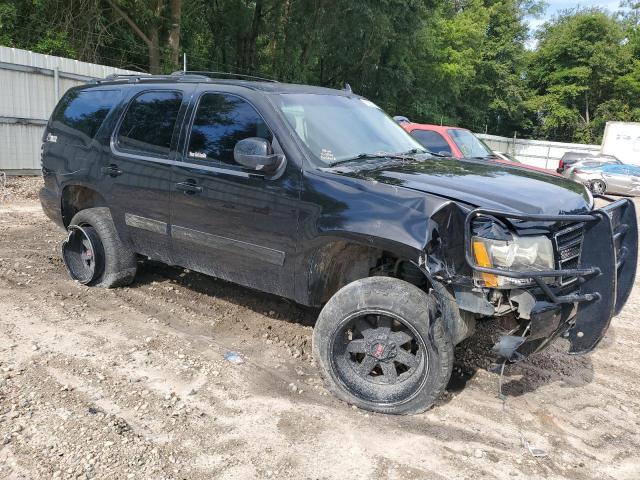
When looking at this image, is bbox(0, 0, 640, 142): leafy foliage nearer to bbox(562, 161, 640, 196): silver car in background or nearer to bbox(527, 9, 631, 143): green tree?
bbox(527, 9, 631, 143): green tree

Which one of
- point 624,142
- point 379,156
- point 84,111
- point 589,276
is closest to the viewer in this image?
point 589,276

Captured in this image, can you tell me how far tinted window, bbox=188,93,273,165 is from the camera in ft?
13.3

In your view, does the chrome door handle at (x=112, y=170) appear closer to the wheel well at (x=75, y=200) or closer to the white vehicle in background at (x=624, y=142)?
the wheel well at (x=75, y=200)

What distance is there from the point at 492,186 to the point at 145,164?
284 cm

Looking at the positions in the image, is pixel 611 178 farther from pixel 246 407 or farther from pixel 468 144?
pixel 246 407

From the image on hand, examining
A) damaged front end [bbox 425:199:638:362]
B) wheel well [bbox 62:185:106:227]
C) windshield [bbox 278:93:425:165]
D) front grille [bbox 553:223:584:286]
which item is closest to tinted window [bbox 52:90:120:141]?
wheel well [bbox 62:185:106:227]

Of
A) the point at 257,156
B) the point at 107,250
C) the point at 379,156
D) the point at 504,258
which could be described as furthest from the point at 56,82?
the point at 504,258

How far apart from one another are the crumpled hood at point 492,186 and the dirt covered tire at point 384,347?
64 centimetres

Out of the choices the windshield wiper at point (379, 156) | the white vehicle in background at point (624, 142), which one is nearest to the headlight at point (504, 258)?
the windshield wiper at point (379, 156)

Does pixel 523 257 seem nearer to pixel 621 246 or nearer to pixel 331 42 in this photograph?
pixel 621 246

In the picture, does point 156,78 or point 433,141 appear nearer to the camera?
point 156,78

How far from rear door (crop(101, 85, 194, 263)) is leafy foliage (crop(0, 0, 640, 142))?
13.1 m

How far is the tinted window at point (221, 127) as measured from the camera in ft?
13.3

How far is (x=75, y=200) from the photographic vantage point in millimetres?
5535
